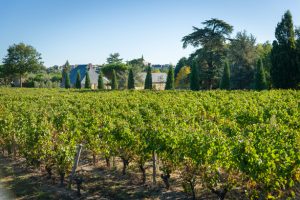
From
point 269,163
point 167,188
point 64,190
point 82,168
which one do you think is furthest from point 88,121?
point 269,163

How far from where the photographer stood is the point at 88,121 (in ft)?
41.5

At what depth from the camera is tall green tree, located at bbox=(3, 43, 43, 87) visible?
80938 millimetres

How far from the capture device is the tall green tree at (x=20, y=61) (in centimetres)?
8094

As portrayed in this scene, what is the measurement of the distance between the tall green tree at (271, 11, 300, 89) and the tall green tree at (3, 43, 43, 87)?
6494cm

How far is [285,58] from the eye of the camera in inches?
1463

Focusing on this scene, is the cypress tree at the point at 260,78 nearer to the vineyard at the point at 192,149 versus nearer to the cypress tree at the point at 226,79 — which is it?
the cypress tree at the point at 226,79

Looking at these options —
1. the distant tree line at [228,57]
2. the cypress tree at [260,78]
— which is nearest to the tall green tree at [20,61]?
the distant tree line at [228,57]

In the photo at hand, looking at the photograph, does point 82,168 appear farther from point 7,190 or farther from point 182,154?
point 182,154

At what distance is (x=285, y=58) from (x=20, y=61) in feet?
225

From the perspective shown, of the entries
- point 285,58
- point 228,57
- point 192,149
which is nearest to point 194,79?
point 228,57

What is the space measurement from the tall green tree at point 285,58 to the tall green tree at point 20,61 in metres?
64.9

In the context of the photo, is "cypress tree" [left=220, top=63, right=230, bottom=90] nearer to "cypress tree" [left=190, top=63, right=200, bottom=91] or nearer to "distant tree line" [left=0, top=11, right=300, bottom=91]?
"distant tree line" [left=0, top=11, right=300, bottom=91]

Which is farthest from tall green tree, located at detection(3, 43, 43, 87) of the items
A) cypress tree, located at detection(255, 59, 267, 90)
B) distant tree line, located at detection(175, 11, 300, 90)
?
cypress tree, located at detection(255, 59, 267, 90)

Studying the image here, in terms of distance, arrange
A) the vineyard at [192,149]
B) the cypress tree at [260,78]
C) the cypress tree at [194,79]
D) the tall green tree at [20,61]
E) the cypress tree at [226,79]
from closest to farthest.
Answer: the vineyard at [192,149] → the cypress tree at [260,78] → the cypress tree at [226,79] → the cypress tree at [194,79] → the tall green tree at [20,61]
